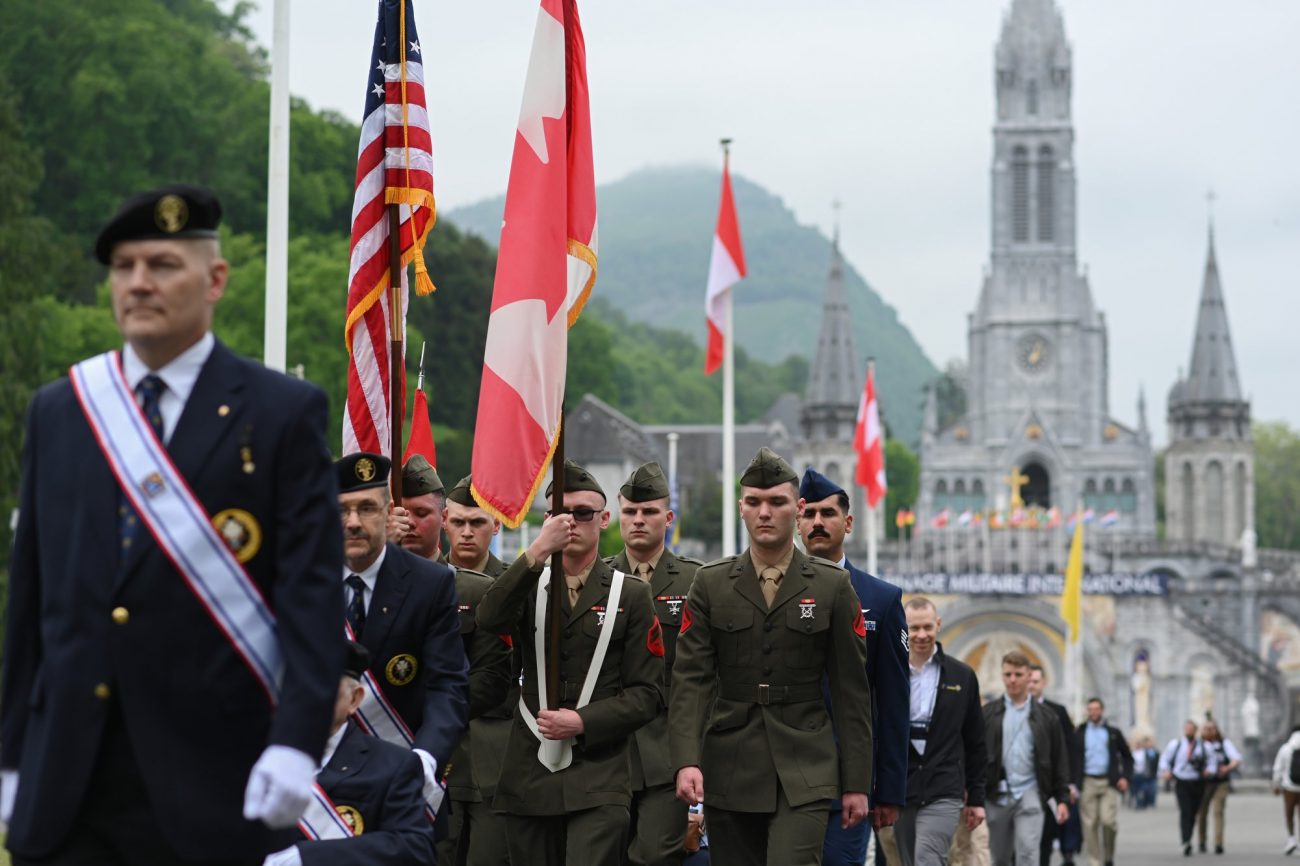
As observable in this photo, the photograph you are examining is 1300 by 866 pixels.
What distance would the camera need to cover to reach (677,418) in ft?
518

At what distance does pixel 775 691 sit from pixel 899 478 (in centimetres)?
12606

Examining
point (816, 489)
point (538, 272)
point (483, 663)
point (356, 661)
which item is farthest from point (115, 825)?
point (816, 489)

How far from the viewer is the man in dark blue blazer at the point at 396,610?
816 cm

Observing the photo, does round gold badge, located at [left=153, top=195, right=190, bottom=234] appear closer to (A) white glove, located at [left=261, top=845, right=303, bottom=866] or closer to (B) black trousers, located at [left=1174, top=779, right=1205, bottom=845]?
(A) white glove, located at [left=261, top=845, right=303, bottom=866]

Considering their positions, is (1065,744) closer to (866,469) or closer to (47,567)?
(47,567)

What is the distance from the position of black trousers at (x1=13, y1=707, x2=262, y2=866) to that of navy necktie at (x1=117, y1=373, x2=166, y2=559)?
408mm

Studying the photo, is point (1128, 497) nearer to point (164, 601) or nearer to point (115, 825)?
point (164, 601)

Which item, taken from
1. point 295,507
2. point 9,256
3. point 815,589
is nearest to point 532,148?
point 815,589

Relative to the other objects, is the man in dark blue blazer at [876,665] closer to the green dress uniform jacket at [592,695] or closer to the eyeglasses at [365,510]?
the green dress uniform jacket at [592,695]

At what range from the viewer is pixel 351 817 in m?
7.60

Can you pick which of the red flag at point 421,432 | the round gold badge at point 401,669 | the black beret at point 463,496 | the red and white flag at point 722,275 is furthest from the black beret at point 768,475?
the red and white flag at point 722,275

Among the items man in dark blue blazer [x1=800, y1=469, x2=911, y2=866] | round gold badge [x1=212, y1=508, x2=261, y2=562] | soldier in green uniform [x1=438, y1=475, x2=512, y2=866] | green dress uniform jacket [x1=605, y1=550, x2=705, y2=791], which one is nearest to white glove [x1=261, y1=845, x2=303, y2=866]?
round gold badge [x1=212, y1=508, x2=261, y2=562]

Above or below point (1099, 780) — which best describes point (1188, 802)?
below

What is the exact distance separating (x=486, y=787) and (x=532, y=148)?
298cm
